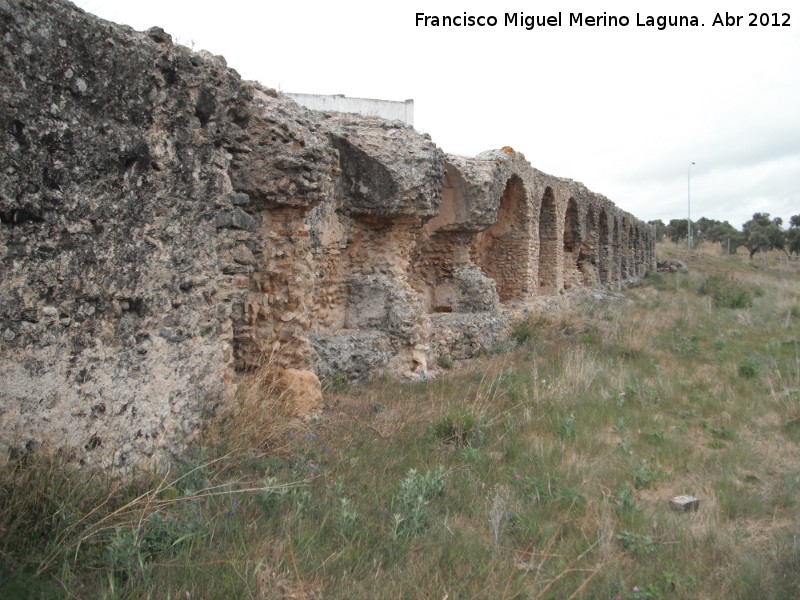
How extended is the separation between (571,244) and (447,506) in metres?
16.6

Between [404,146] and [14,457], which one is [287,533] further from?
[404,146]

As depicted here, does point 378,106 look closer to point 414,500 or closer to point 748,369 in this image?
point 748,369

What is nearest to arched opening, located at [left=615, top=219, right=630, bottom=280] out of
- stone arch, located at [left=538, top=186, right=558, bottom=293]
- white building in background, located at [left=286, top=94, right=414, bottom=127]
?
white building in background, located at [left=286, top=94, right=414, bottom=127]

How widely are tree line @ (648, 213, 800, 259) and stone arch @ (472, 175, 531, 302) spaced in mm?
27656

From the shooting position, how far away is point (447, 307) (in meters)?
10.6

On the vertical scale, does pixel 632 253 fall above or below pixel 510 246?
above

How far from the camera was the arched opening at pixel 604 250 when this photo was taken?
22.3m

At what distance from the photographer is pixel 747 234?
53.0 m

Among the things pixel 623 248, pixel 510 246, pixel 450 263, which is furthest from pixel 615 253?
pixel 450 263

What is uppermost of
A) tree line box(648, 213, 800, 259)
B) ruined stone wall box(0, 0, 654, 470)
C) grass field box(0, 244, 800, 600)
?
tree line box(648, 213, 800, 259)

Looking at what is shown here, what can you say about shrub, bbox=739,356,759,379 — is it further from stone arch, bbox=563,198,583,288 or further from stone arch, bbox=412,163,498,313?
stone arch, bbox=563,198,583,288

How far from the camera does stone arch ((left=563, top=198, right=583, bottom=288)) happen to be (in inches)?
732

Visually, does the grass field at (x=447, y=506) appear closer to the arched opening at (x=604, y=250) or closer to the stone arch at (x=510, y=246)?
the stone arch at (x=510, y=246)

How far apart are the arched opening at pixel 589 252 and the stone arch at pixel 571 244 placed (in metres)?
0.57
